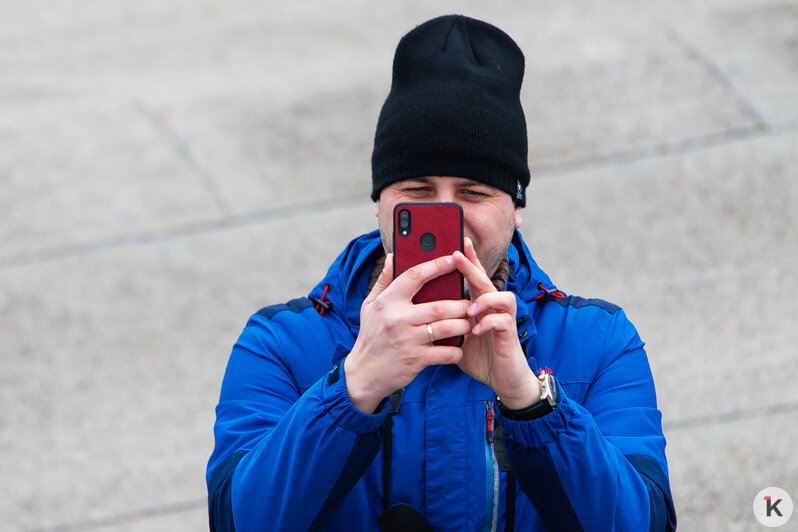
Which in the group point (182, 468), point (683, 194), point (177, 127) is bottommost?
point (182, 468)

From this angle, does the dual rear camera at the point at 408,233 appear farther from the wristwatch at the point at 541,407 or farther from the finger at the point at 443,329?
the wristwatch at the point at 541,407

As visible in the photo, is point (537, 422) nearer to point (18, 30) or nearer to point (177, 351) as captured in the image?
point (177, 351)

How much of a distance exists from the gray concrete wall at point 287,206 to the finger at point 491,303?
2.81m

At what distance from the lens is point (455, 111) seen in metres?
2.46

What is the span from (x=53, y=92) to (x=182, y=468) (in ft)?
11.7

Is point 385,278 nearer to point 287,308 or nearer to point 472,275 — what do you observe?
point 472,275

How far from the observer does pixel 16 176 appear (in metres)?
6.57

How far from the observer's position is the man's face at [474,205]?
2410mm

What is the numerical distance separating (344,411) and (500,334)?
33cm

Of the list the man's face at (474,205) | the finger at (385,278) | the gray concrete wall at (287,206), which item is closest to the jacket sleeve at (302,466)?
the finger at (385,278)

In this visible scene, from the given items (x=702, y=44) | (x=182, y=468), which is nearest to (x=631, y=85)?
(x=702, y=44)

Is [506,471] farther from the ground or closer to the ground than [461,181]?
closer to the ground

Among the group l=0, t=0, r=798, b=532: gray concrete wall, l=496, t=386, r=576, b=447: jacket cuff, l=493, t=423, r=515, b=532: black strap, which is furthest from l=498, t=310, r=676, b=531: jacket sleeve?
l=0, t=0, r=798, b=532: gray concrete wall

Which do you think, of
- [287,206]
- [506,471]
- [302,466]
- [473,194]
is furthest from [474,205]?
[287,206]
